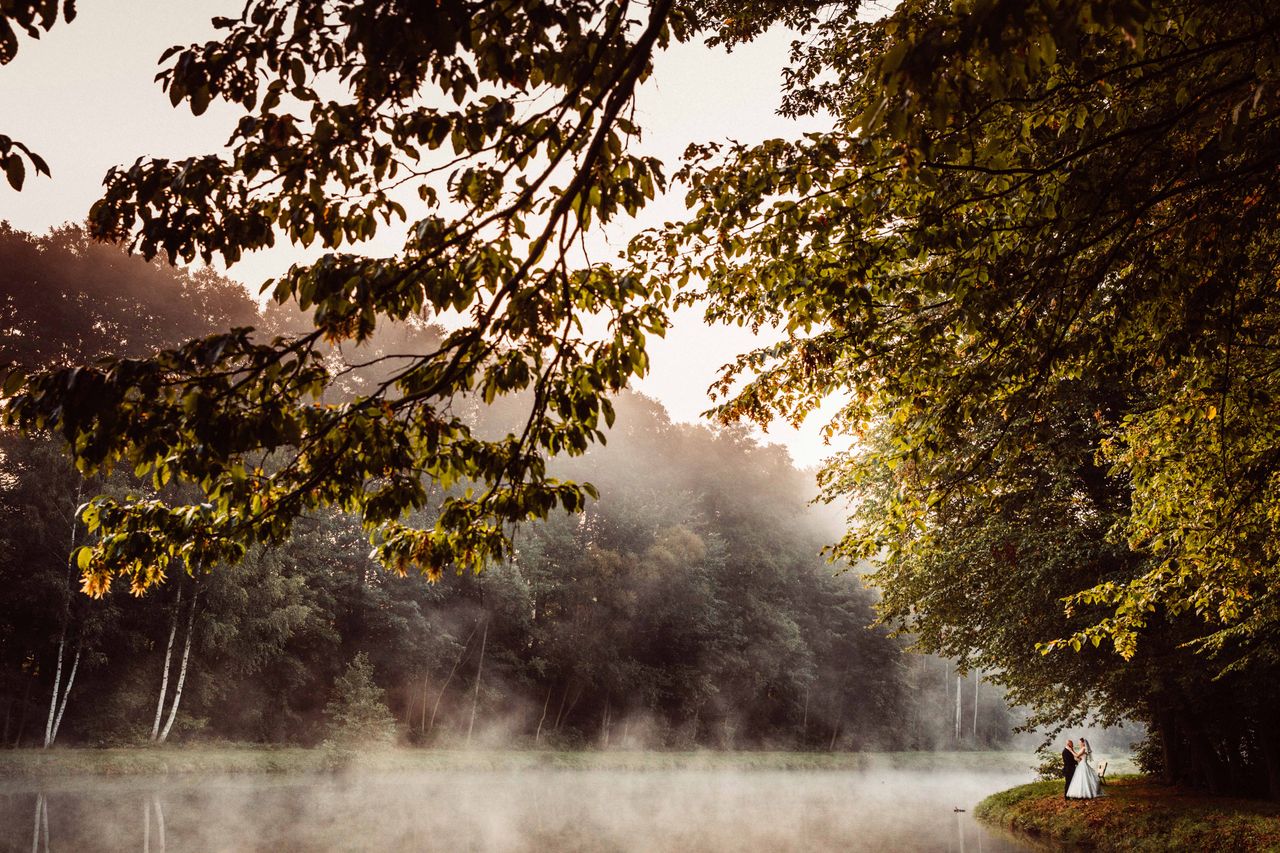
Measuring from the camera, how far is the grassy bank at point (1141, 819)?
1172 cm

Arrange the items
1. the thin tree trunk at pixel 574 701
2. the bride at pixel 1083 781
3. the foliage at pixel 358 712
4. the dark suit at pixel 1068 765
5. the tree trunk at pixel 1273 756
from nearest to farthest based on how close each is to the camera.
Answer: the tree trunk at pixel 1273 756 → the bride at pixel 1083 781 → the dark suit at pixel 1068 765 → the foliage at pixel 358 712 → the thin tree trunk at pixel 574 701

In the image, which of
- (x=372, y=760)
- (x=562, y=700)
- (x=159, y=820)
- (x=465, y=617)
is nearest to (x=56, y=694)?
(x=372, y=760)

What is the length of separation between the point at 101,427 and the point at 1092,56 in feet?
18.2

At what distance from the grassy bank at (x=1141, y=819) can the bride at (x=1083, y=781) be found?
Result: 1.16 feet

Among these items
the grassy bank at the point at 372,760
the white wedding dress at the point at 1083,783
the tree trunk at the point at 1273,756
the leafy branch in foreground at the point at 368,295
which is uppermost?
the leafy branch in foreground at the point at 368,295

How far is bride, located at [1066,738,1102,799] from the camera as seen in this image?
17.3m

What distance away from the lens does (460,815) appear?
15.5 metres

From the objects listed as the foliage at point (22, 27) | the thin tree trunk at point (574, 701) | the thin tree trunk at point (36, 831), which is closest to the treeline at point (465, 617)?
the thin tree trunk at point (574, 701)

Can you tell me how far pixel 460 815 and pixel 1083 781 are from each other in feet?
44.6

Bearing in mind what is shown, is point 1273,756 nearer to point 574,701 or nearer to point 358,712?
point 358,712

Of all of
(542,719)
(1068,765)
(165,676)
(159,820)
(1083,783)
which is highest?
(165,676)

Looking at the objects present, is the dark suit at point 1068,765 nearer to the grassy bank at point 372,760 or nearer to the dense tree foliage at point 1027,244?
the dense tree foliage at point 1027,244

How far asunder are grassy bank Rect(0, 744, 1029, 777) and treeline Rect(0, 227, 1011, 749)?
4.21 feet

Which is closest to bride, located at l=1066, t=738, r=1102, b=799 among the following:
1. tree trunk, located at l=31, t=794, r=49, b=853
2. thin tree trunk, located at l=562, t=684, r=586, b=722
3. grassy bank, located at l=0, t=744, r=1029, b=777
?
grassy bank, located at l=0, t=744, r=1029, b=777
